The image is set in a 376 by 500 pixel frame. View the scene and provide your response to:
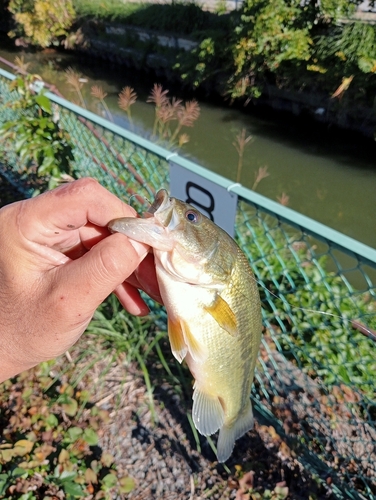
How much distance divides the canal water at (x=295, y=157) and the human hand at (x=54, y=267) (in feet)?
20.7

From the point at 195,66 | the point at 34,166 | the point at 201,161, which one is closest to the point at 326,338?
the point at 34,166

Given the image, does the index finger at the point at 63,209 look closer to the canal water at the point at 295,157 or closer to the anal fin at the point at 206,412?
the anal fin at the point at 206,412

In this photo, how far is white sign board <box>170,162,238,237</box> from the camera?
8.27 ft

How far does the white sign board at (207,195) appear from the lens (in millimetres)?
2521

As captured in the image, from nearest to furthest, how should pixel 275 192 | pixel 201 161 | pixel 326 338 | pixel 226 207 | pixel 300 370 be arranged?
pixel 226 207, pixel 300 370, pixel 326 338, pixel 275 192, pixel 201 161

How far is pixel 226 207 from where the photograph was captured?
8.34 ft

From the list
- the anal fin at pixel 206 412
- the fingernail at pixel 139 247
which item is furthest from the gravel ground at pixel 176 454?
the fingernail at pixel 139 247

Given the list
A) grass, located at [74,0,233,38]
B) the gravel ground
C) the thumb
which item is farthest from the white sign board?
grass, located at [74,0,233,38]

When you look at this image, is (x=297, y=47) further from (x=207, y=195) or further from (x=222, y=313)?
(x=222, y=313)

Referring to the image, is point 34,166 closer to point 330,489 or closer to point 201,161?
point 330,489


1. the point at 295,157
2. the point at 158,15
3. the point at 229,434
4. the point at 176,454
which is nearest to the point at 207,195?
the point at 229,434

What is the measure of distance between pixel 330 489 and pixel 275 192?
6733 millimetres

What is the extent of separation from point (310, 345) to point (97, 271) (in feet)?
8.13

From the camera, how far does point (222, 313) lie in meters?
1.58
